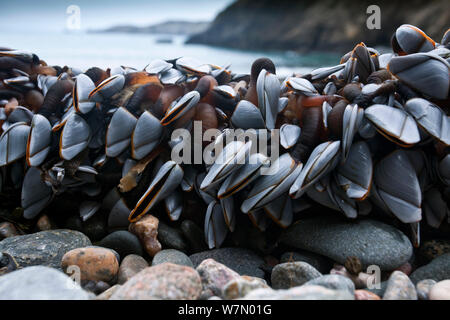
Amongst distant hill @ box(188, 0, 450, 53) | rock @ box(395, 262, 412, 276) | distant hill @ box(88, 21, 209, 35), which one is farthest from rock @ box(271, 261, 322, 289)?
distant hill @ box(188, 0, 450, 53)

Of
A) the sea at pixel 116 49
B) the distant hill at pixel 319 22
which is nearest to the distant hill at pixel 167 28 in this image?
the sea at pixel 116 49

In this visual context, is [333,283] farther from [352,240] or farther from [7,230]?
[7,230]

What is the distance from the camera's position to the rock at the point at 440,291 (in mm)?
686

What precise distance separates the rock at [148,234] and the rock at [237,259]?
113 millimetres

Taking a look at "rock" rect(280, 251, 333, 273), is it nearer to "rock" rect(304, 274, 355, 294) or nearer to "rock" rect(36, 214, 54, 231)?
"rock" rect(304, 274, 355, 294)

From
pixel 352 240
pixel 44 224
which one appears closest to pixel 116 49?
pixel 44 224

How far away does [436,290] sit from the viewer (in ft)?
2.32

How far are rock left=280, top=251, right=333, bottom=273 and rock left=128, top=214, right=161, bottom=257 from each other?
0.38 metres

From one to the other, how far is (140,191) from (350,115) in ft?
2.24

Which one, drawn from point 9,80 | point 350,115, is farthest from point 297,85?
point 9,80

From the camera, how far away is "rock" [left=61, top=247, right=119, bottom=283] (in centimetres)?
86

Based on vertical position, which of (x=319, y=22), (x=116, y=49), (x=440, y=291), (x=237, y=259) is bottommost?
(x=237, y=259)

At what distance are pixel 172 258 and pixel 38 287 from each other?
35cm

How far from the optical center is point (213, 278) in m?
0.74
